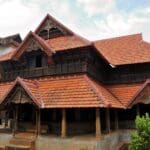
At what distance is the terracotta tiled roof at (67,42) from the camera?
16828 mm

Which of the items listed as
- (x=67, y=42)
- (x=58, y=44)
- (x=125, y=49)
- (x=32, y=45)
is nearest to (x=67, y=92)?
(x=67, y=42)

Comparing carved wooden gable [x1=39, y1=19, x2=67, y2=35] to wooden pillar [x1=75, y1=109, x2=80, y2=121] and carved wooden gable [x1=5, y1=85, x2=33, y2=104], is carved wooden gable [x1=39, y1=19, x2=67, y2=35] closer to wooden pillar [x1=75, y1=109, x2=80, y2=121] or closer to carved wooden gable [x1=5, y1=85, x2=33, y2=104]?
wooden pillar [x1=75, y1=109, x2=80, y2=121]

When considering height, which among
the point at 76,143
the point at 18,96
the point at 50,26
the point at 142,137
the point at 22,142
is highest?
the point at 50,26

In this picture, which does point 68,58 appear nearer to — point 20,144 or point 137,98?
point 137,98

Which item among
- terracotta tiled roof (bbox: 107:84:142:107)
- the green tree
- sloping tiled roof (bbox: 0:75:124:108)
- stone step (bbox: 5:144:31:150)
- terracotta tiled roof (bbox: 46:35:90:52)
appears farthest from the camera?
terracotta tiled roof (bbox: 107:84:142:107)

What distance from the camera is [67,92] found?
51.0 feet

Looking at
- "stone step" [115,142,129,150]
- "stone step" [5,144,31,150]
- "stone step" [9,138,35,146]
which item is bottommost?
"stone step" [115,142,129,150]

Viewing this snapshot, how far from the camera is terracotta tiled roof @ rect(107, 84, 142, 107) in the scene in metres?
17.9

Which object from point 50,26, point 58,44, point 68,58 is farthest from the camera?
point 50,26

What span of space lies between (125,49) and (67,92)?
840 centimetres

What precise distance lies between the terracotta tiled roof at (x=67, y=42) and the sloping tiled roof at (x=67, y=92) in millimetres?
1927

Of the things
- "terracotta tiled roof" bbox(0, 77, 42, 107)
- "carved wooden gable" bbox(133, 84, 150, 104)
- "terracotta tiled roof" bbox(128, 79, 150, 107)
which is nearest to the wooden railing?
"terracotta tiled roof" bbox(0, 77, 42, 107)

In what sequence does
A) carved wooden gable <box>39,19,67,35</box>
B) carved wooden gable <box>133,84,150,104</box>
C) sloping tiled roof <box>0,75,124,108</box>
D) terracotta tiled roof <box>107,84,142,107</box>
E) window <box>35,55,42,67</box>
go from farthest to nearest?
carved wooden gable <box>39,19,67,35</box> → window <box>35,55,42,67</box> → terracotta tiled roof <box>107,84,142,107</box> → carved wooden gable <box>133,84,150,104</box> → sloping tiled roof <box>0,75,124,108</box>

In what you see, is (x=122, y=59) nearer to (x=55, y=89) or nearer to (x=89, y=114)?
(x=89, y=114)
